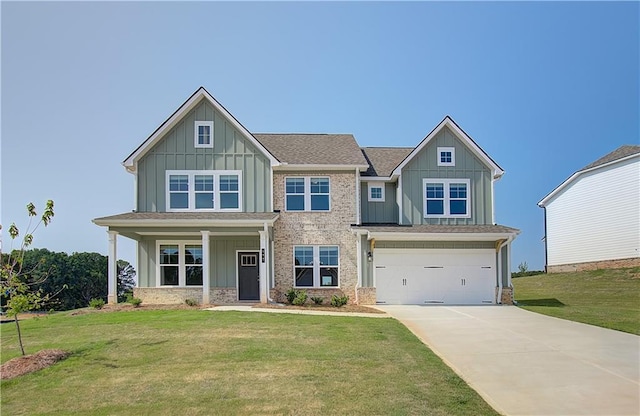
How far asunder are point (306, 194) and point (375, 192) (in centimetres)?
344

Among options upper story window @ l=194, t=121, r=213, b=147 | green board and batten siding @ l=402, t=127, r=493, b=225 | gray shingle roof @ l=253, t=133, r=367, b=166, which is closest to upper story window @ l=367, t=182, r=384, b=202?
green board and batten siding @ l=402, t=127, r=493, b=225

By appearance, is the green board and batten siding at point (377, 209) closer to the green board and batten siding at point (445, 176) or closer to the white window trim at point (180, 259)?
the green board and batten siding at point (445, 176)

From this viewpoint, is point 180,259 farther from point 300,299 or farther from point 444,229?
point 444,229

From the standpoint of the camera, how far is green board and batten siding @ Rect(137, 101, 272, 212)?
21.2m

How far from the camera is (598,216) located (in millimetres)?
30875

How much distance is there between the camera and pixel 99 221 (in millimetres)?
18875

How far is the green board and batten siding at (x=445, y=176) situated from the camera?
2241 centimetres

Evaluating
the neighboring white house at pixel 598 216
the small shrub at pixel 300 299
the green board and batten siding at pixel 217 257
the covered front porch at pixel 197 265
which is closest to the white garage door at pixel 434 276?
the small shrub at pixel 300 299

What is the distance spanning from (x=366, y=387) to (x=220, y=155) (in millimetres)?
14898

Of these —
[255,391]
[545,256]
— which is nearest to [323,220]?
[255,391]

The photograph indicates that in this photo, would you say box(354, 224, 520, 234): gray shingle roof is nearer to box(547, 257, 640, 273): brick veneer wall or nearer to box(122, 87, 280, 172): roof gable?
box(122, 87, 280, 172): roof gable

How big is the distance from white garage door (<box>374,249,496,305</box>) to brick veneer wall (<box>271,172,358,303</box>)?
4.14 feet

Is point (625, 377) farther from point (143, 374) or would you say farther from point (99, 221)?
point (99, 221)

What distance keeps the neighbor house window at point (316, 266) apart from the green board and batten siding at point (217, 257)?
1.90m
